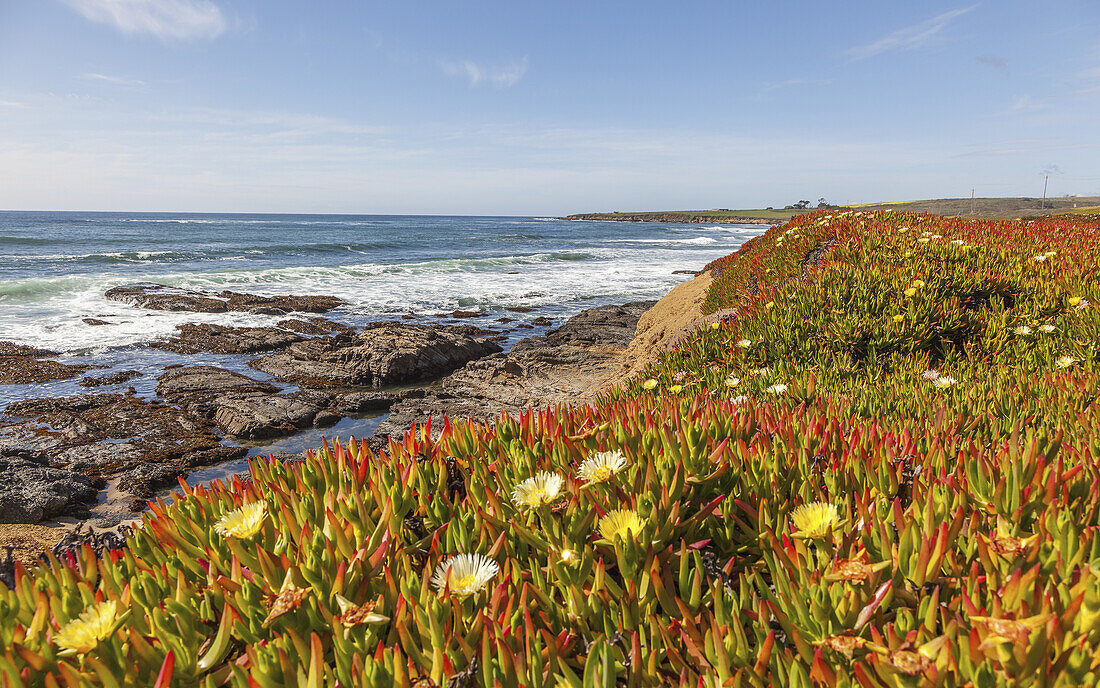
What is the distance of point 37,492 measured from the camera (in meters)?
4.90

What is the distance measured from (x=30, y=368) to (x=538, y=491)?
11.6m

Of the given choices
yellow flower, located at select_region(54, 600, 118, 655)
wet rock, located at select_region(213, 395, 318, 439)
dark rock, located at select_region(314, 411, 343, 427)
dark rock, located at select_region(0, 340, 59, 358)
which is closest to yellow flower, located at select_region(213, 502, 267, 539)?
yellow flower, located at select_region(54, 600, 118, 655)

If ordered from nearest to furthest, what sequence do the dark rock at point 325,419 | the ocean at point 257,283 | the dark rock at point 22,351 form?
the dark rock at point 325,419
the dark rock at point 22,351
the ocean at point 257,283

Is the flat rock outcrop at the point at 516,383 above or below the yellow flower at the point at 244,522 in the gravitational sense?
below

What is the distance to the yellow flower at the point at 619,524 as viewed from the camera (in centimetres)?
134

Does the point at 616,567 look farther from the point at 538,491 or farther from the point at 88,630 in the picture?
the point at 88,630

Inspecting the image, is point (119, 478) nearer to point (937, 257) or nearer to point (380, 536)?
point (380, 536)

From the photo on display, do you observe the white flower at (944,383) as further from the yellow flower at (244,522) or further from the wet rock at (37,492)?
the wet rock at (37,492)

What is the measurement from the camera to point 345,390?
9.07m

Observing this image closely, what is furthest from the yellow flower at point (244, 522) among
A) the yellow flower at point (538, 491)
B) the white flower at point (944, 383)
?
the white flower at point (944, 383)

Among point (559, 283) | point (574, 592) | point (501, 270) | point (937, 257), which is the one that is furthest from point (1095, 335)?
point (501, 270)

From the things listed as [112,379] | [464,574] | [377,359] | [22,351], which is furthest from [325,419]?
[22,351]

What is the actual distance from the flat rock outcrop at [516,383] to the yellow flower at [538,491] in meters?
4.72

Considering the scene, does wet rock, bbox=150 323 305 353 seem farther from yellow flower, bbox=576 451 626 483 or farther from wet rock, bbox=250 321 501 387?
yellow flower, bbox=576 451 626 483
